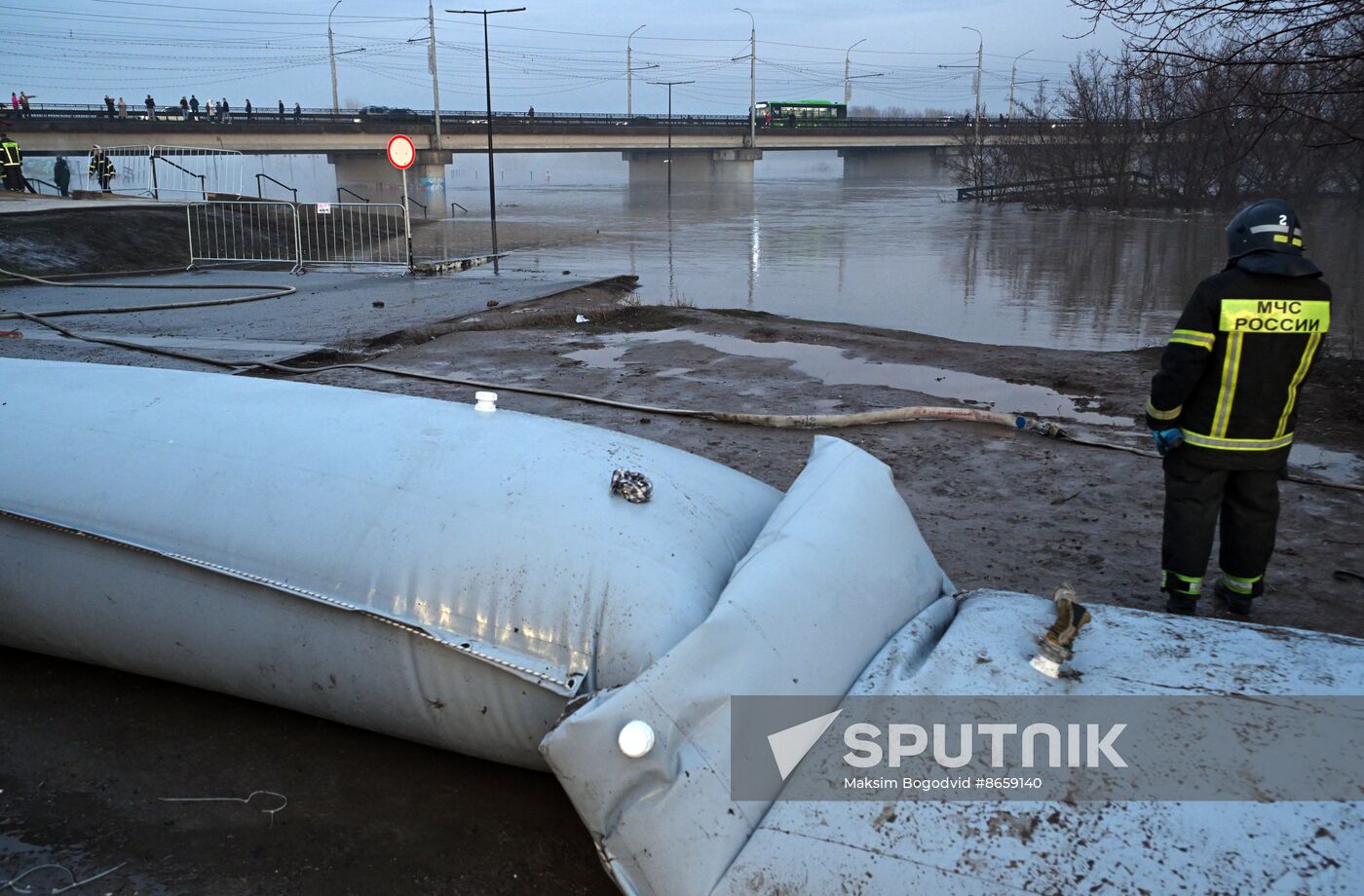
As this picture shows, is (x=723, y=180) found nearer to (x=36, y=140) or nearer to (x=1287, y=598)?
(x=36, y=140)

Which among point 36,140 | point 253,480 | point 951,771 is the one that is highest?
point 36,140

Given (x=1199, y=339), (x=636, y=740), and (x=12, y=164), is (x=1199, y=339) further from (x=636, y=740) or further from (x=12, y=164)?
(x=12, y=164)

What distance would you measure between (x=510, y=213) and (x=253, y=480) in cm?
3842

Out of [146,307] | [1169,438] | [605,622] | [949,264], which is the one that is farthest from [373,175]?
[605,622]

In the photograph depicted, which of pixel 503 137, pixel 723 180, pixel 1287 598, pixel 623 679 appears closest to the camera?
pixel 623 679

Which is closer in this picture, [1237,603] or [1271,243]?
[1271,243]

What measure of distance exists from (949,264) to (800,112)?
2441 inches

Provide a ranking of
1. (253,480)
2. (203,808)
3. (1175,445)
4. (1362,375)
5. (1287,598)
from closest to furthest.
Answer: (203,808) < (253,480) < (1175,445) < (1287,598) < (1362,375)

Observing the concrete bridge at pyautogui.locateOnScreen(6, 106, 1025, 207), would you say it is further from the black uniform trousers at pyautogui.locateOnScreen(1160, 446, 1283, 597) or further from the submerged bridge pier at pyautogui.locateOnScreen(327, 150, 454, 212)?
the black uniform trousers at pyautogui.locateOnScreen(1160, 446, 1283, 597)

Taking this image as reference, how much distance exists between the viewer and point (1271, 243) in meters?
3.47

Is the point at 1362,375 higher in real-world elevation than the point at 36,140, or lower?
lower

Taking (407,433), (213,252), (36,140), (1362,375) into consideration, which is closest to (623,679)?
(407,433)

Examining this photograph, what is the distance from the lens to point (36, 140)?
135 ft

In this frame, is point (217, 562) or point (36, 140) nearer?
point (217, 562)
